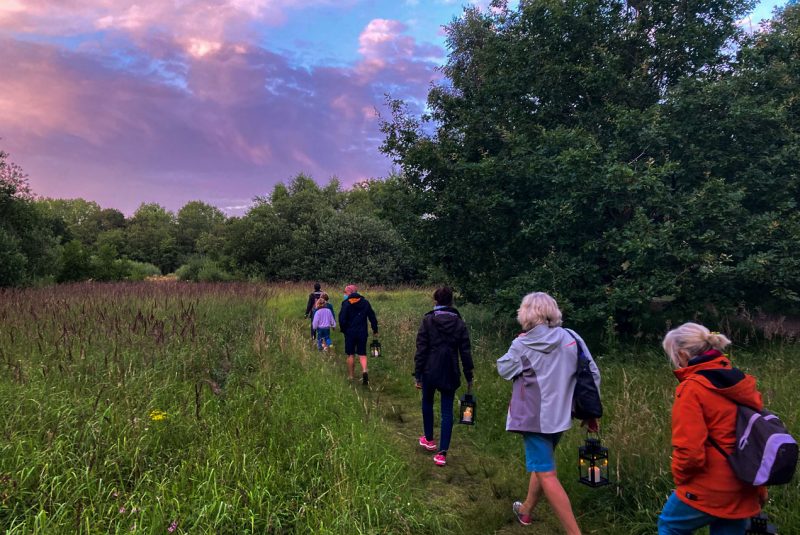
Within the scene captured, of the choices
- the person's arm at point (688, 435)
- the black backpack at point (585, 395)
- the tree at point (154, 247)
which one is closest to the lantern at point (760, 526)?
the person's arm at point (688, 435)

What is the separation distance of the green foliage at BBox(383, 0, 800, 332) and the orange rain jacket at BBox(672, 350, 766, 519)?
520 cm

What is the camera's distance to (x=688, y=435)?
2.42 metres

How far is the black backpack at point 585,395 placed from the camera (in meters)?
3.30

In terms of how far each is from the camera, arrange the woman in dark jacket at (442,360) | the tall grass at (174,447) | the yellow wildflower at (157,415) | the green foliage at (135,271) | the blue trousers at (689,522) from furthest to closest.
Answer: the green foliage at (135,271)
the woman in dark jacket at (442,360)
the yellow wildflower at (157,415)
the tall grass at (174,447)
the blue trousers at (689,522)

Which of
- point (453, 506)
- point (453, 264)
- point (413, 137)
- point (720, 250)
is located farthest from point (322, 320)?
point (720, 250)

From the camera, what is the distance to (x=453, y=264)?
1137 centimetres

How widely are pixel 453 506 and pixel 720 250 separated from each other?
270 inches

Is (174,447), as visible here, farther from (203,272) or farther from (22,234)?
(203,272)

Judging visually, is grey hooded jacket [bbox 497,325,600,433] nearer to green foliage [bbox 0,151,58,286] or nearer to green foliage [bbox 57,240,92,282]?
green foliage [bbox 0,151,58,286]

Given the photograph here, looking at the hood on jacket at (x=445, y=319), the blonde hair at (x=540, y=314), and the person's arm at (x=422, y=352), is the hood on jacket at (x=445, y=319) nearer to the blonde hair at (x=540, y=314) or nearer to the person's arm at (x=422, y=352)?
the person's arm at (x=422, y=352)

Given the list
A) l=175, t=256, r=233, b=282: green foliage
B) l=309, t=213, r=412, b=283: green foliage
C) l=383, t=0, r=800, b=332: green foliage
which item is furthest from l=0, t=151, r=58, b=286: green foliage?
l=383, t=0, r=800, b=332: green foliage

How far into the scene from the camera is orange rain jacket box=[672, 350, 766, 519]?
7.68 feet

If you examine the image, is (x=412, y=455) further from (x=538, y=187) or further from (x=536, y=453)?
(x=538, y=187)

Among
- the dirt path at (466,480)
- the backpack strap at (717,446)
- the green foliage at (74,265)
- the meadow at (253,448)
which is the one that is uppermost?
the green foliage at (74,265)
